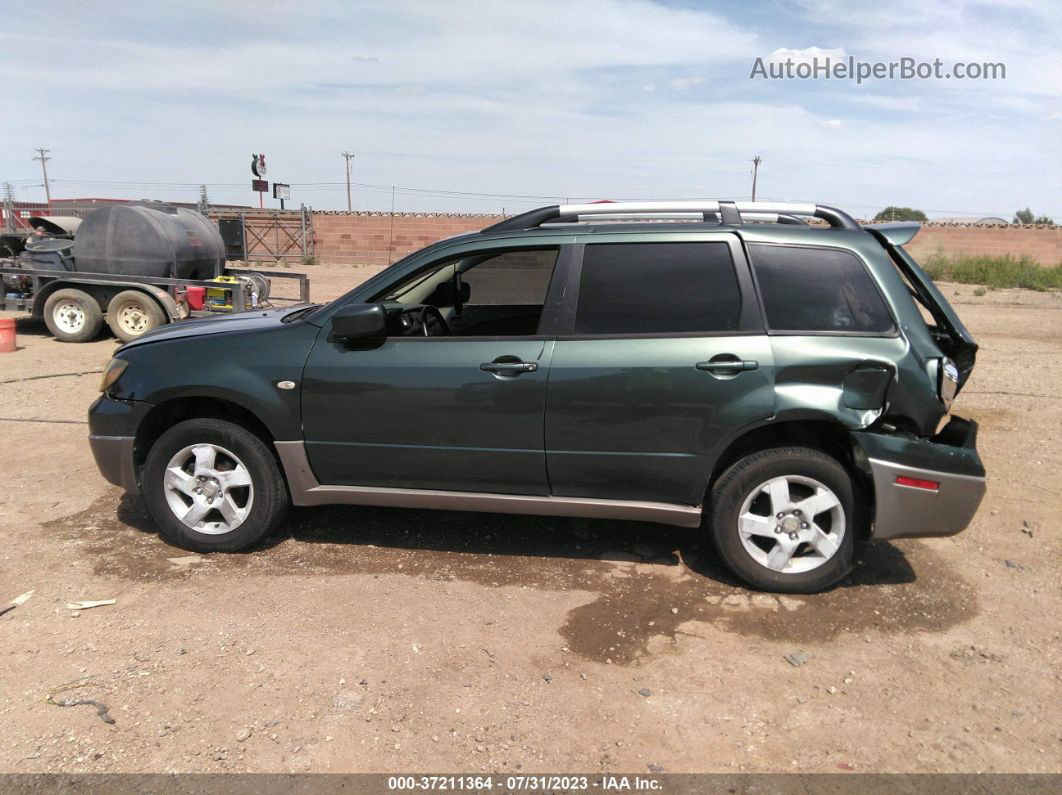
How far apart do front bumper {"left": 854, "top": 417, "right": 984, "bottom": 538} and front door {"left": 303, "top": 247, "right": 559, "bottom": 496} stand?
1.65 meters

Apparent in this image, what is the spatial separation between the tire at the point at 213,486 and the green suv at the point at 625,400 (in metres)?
0.01

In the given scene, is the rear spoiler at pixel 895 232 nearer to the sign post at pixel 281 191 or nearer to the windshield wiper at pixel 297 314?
the windshield wiper at pixel 297 314

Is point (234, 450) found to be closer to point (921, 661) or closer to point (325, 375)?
point (325, 375)

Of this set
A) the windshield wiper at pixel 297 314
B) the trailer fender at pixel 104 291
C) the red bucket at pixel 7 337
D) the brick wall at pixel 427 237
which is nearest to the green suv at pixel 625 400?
the windshield wiper at pixel 297 314

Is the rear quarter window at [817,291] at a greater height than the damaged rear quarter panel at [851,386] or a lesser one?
greater

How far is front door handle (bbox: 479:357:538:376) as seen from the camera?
3.90 m

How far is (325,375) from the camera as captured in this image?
13.4 ft

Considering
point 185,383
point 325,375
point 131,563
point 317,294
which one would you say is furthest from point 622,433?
point 317,294

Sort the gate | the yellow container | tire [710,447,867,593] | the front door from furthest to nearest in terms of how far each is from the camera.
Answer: the gate < the yellow container < the front door < tire [710,447,867,593]

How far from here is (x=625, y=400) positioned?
3.82 metres

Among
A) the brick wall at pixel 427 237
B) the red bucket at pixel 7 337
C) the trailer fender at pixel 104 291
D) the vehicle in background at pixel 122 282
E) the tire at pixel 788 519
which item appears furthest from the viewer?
the brick wall at pixel 427 237

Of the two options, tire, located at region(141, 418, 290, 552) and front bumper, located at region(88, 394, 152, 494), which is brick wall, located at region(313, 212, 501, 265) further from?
tire, located at region(141, 418, 290, 552)

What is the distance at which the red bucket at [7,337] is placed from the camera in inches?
402

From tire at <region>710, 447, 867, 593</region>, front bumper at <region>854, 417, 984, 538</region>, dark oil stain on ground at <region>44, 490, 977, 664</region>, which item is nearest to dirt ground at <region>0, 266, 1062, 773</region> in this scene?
dark oil stain on ground at <region>44, 490, 977, 664</region>
